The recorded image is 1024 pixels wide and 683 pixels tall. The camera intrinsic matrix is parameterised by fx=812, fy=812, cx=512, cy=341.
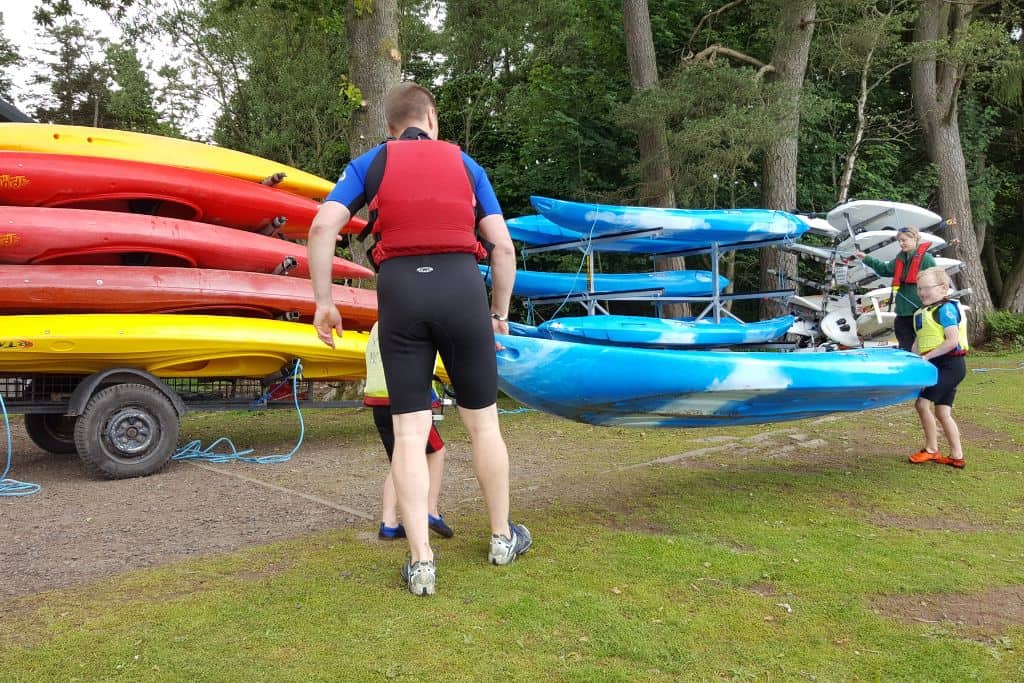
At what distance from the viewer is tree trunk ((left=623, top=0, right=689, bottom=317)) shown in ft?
40.9

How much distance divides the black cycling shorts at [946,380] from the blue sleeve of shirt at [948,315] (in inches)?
8.2

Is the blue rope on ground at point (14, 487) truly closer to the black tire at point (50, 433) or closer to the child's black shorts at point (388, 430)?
the black tire at point (50, 433)

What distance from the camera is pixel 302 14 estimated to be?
381 inches

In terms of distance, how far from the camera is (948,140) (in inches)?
650

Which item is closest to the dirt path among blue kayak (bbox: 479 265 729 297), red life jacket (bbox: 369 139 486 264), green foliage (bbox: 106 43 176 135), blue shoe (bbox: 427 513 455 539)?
blue shoe (bbox: 427 513 455 539)

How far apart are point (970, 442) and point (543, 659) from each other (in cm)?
540

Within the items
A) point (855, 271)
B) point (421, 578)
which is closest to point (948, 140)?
point (855, 271)

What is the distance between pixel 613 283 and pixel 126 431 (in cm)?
760

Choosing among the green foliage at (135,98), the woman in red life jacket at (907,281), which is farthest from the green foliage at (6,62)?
the woman in red life jacket at (907,281)

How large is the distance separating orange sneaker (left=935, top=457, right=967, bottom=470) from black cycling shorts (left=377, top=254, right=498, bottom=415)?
3971 mm

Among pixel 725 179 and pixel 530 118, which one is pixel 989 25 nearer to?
pixel 725 179

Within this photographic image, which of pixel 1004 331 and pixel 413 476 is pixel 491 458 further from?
pixel 1004 331

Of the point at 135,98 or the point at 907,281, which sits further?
the point at 135,98

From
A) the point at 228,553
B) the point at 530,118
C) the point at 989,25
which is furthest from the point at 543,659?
the point at 989,25
